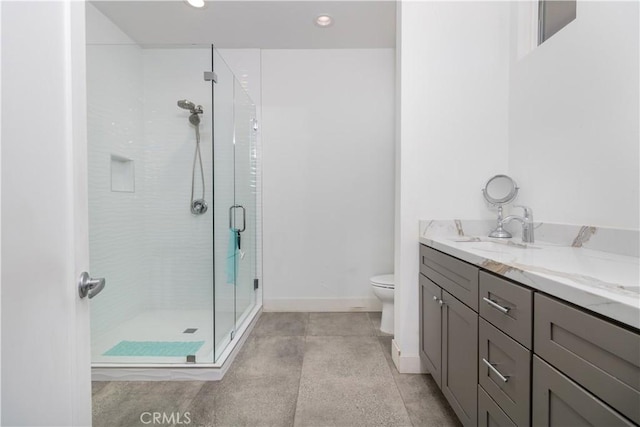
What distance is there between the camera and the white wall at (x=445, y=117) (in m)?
1.67

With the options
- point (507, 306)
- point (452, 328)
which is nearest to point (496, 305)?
point (507, 306)

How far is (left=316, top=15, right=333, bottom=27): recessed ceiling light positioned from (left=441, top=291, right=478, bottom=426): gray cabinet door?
2212 mm

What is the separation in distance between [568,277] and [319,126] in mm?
2337

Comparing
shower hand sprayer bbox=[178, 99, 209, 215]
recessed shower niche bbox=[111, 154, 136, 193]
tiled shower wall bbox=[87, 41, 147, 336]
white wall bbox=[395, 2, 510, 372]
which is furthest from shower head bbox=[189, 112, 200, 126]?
white wall bbox=[395, 2, 510, 372]

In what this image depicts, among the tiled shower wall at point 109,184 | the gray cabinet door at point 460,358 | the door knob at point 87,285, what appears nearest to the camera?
the door knob at point 87,285

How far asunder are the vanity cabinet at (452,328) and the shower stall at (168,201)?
1279mm

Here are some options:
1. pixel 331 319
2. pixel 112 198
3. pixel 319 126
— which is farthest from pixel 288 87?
pixel 331 319

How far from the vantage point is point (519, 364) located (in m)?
0.79

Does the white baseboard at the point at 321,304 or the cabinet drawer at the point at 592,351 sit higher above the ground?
the cabinet drawer at the point at 592,351

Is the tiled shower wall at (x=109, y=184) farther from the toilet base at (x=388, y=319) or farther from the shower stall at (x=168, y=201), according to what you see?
the toilet base at (x=388, y=319)

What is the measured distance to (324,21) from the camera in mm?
2258

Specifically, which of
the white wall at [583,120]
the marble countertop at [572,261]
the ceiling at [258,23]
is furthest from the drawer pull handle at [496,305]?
the ceiling at [258,23]

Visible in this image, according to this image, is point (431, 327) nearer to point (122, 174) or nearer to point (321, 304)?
point (321, 304)

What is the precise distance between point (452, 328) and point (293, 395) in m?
0.89
